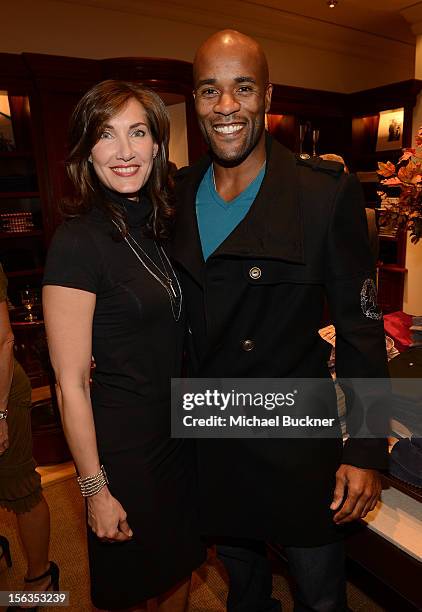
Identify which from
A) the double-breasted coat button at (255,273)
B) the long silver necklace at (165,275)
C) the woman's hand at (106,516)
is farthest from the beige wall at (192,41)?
the woman's hand at (106,516)

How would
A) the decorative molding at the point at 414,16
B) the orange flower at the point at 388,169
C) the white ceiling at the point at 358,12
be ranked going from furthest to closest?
the decorative molding at the point at 414,16
the white ceiling at the point at 358,12
the orange flower at the point at 388,169

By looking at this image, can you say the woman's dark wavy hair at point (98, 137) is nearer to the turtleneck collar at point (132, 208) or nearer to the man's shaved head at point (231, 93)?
the turtleneck collar at point (132, 208)

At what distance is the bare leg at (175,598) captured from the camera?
1.49m

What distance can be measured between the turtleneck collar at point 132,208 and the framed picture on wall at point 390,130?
512cm

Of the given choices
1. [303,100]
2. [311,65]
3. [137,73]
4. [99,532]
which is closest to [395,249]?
[303,100]

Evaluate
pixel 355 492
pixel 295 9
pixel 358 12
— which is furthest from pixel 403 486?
pixel 358 12

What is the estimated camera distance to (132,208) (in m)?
1.31

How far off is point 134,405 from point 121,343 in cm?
17

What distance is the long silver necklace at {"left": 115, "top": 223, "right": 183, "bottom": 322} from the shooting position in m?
1.24

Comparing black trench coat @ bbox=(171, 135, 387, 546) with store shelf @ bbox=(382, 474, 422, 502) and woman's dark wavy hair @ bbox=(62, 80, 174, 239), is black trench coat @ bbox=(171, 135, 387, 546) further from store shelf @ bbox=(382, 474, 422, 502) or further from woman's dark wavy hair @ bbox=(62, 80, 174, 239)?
store shelf @ bbox=(382, 474, 422, 502)

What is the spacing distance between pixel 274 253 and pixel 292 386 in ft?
1.14

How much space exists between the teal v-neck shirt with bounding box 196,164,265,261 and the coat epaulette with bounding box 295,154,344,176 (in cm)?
11

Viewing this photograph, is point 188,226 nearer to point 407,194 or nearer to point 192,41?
point 407,194

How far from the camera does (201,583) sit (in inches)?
80.0
